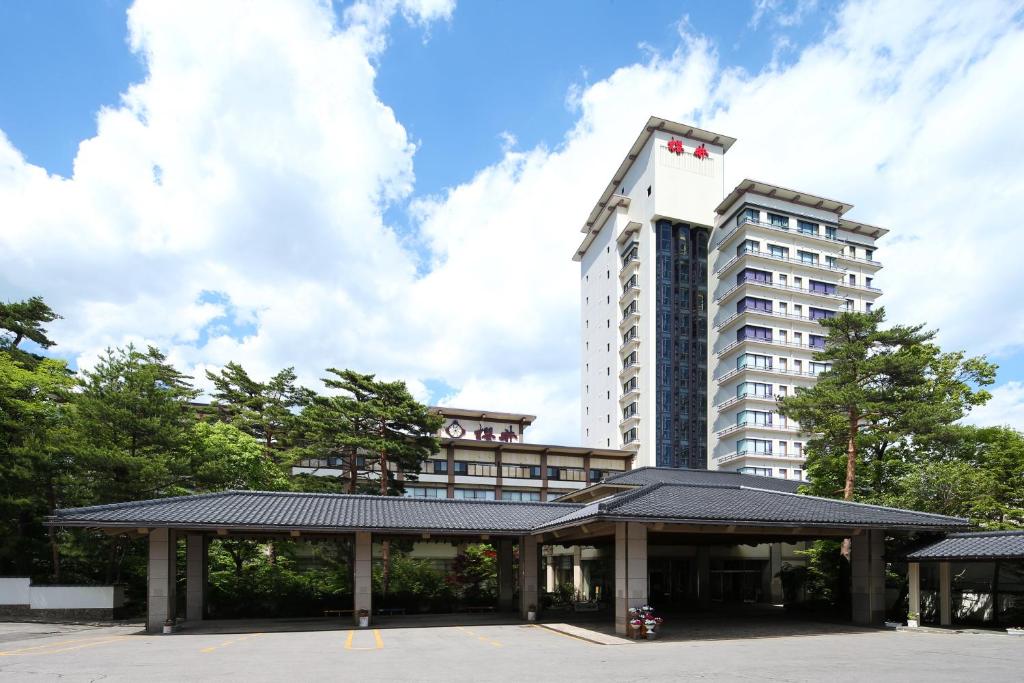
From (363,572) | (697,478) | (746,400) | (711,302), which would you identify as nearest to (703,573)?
(697,478)

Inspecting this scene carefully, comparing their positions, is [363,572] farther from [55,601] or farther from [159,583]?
[55,601]

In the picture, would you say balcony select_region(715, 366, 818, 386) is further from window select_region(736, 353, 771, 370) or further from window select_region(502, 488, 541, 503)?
window select_region(502, 488, 541, 503)

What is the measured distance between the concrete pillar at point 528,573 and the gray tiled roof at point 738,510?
3055mm

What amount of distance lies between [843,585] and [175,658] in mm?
23749

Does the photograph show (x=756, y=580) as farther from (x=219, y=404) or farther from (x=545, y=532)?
(x=219, y=404)

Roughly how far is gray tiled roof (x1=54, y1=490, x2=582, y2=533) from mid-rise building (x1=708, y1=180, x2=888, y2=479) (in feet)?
122

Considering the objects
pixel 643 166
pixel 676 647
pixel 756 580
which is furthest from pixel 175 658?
pixel 643 166

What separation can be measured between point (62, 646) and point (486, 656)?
11605 millimetres

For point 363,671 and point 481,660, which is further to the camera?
point 481,660

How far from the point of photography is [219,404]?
150 feet

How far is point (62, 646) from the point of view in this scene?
17172mm

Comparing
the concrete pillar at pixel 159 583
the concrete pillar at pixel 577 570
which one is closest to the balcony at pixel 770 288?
the concrete pillar at pixel 577 570

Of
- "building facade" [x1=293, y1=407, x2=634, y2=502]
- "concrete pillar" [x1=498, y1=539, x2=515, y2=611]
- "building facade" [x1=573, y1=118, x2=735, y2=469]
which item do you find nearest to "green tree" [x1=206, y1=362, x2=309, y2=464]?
"building facade" [x1=293, y1=407, x2=634, y2=502]

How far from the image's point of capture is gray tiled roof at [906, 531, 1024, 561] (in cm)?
1917
